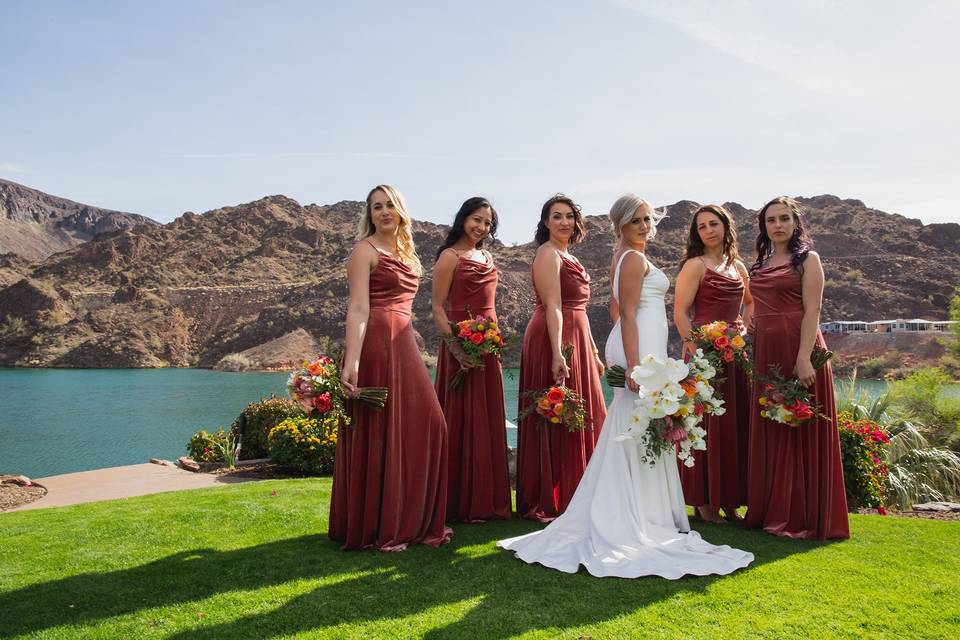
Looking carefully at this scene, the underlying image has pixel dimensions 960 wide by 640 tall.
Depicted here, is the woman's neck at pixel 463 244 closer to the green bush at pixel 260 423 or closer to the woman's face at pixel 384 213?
the woman's face at pixel 384 213

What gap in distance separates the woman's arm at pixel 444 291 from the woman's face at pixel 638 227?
1408 millimetres

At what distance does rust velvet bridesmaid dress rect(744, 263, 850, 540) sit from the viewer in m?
5.21

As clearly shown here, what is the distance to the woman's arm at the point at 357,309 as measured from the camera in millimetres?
4691

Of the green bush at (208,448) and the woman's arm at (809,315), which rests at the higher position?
the woman's arm at (809,315)

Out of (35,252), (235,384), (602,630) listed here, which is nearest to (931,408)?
(602,630)

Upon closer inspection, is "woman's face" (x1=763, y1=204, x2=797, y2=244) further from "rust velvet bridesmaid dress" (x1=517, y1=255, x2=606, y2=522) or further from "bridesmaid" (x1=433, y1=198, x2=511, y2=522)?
"bridesmaid" (x1=433, y1=198, x2=511, y2=522)

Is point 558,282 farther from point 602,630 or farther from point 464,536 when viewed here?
point 602,630

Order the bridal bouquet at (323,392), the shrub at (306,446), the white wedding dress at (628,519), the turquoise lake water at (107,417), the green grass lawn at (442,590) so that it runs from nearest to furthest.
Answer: the green grass lawn at (442,590), the white wedding dress at (628,519), the bridal bouquet at (323,392), the shrub at (306,446), the turquoise lake water at (107,417)

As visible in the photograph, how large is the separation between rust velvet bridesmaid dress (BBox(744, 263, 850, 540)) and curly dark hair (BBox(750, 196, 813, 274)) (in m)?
0.10

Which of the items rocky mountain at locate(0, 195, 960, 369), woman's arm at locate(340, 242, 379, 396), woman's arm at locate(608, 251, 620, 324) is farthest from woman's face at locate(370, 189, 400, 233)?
rocky mountain at locate(0, 195, 960, 369)

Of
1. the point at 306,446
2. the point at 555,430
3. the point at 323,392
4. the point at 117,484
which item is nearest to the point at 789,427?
the point at 555,430

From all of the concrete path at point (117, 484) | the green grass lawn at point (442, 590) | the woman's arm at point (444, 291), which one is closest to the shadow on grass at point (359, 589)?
the green grass lawn at point (442, 590)

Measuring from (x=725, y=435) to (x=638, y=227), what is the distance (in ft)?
6.37

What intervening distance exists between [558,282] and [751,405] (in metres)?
1.81
